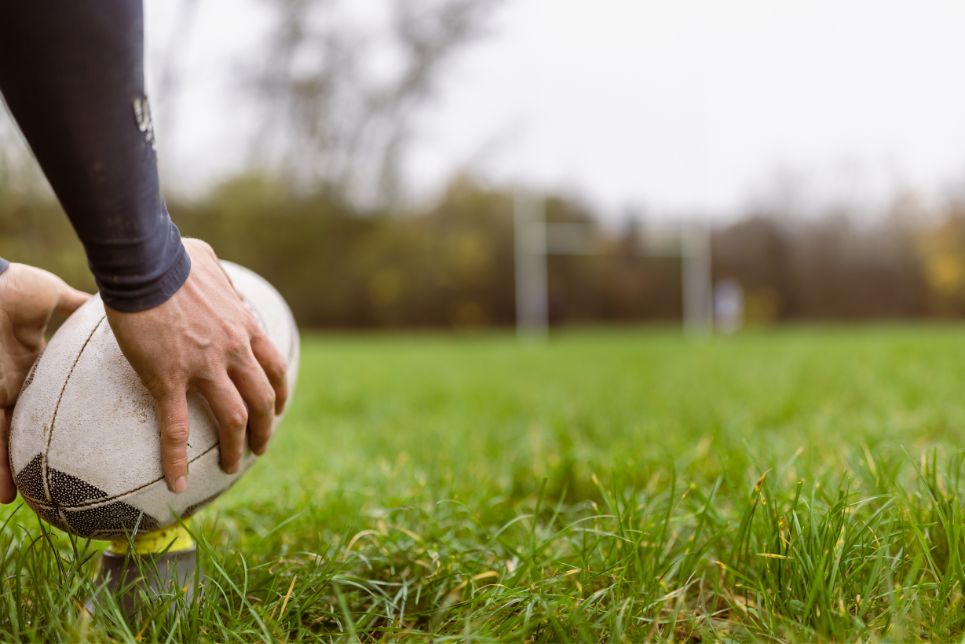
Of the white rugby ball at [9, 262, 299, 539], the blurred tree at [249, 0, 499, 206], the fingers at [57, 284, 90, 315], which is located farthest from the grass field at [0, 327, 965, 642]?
the blurred tree at [249, 0, 499, 206]

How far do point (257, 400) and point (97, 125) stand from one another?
364 millimetres

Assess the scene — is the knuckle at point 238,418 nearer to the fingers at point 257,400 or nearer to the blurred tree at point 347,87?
the fingers at point 257,400

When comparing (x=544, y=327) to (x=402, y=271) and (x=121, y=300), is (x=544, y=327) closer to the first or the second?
(x=402, y=271)

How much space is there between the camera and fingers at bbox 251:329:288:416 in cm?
85

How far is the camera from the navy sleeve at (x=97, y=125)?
2.01 ft

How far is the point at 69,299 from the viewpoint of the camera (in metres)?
1.01

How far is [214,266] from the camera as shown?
843 millimetres

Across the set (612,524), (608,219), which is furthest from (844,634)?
(608,219)

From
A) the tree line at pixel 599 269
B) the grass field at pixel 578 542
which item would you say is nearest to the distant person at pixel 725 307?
the tree line at pixel 599 269

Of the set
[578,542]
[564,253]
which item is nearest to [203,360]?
[578,542]

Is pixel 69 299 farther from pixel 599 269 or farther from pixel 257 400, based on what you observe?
pixel 599 269

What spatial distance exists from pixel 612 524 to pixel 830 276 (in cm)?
2545

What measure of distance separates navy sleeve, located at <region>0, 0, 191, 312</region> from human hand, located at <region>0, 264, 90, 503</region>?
34cm

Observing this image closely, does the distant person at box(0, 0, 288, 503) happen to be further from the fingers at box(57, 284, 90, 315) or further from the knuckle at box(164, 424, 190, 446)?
the fingers at box(57, 284, 90, 315)
